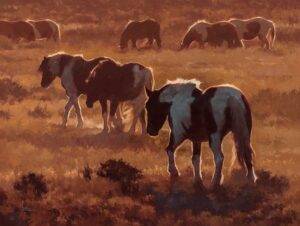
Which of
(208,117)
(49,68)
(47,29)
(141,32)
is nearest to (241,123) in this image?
(208,117)

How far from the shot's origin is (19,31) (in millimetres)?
37062

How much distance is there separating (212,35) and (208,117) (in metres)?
22.5

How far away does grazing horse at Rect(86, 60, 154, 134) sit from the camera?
16672mm

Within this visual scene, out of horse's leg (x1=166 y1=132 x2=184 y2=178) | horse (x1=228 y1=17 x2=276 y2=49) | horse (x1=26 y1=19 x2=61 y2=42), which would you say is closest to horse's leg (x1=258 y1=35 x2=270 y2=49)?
horse (x1=228 y1=17 x2=276 y2=49)

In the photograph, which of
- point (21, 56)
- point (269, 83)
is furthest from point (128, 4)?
point (269, 83)

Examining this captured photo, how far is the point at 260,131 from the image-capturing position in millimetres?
17656

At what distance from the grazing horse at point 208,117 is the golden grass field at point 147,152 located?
51 cm

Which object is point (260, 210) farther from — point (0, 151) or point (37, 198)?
point (0, 151)

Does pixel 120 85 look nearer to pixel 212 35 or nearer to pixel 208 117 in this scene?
pixel 208 117

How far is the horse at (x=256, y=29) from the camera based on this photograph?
3456 centimetres

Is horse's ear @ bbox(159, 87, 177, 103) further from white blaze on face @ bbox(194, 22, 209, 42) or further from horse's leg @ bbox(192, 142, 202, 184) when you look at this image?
white blaze on face @ bbox(194, 22, 209, 42)

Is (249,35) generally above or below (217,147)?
below

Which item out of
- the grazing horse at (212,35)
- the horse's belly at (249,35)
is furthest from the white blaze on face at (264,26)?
the grazing horse at (212,35)

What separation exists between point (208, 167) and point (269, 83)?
950cm
